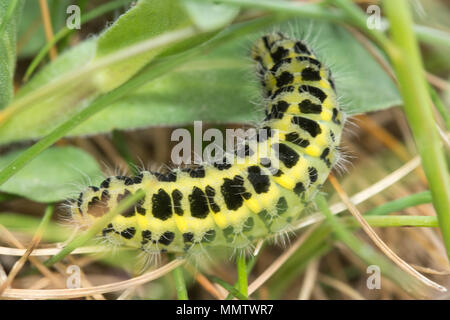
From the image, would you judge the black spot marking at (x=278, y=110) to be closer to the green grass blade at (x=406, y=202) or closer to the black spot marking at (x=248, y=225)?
the black spot marking at (x=248, y=225)

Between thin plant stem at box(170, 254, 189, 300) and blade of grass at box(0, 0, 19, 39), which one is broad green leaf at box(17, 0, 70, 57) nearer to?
blade of grass at box(0, 0, 19, 39)

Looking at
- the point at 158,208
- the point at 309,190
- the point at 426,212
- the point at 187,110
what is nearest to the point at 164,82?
the point at 187,110

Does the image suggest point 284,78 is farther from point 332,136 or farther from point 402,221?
point 402,221

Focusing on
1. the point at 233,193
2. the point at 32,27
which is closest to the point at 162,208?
the point at 233,193

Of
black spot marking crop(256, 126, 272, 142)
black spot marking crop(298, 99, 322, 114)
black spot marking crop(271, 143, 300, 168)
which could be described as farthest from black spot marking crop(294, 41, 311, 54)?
black spot marking crop(271, 143, 300, 168)

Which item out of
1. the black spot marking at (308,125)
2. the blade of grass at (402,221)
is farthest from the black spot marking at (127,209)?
the blade of grass at (402,221)
